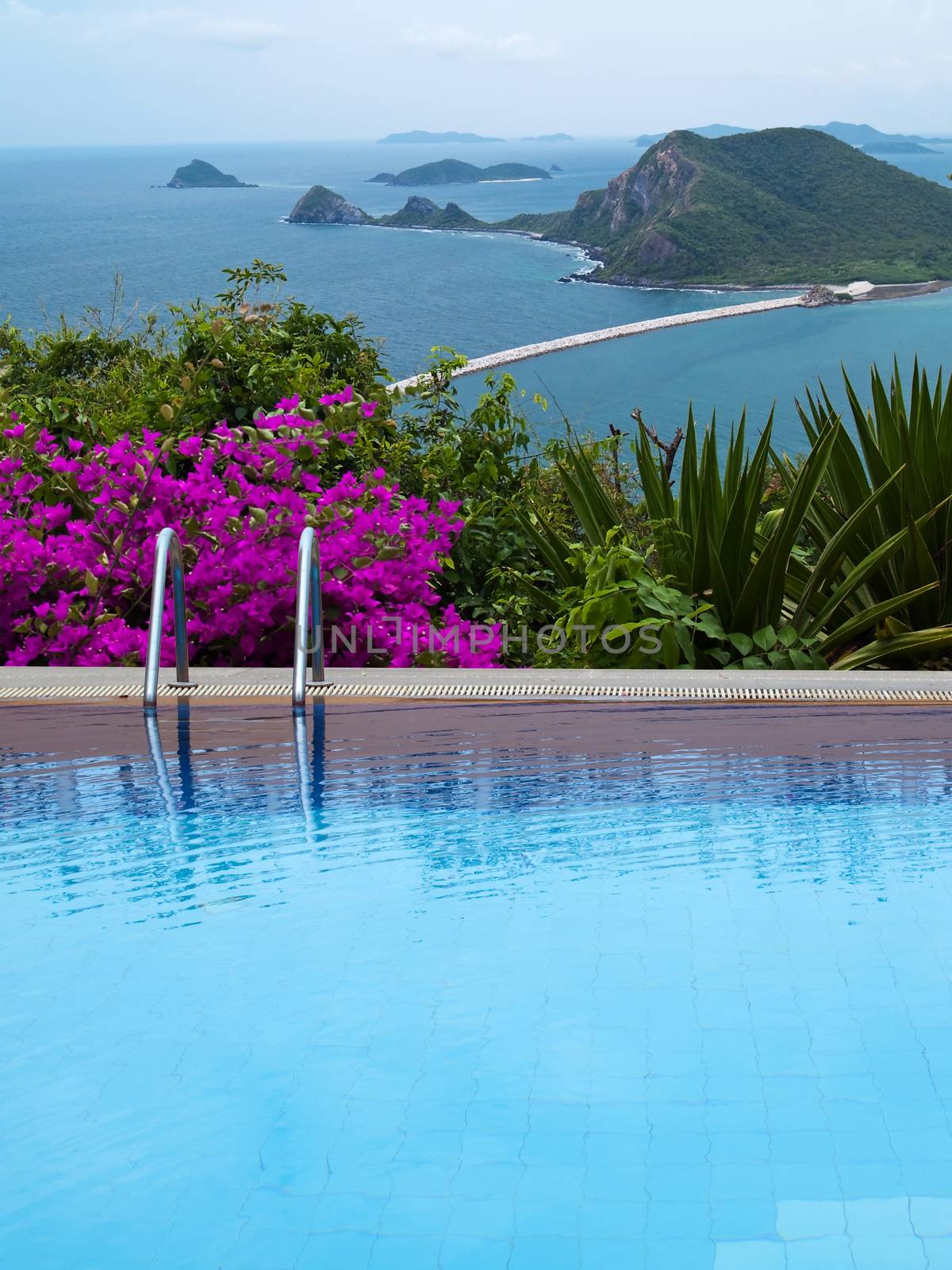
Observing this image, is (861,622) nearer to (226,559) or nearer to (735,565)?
(735,565)

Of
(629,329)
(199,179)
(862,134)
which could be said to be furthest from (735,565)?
(862,134)

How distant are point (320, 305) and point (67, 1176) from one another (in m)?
56.3

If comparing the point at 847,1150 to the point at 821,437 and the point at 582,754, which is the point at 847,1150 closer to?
the point at 582,754

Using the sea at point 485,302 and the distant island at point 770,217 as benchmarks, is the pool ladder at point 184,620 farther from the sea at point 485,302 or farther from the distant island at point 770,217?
the distant island at point 770,217

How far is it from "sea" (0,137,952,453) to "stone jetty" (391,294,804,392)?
0.63 m

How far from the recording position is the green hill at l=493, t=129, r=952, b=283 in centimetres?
6300

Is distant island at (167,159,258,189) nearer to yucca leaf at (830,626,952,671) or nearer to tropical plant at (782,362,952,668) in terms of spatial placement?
tropical plant at (782,362,952,668)

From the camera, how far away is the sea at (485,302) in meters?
38.0

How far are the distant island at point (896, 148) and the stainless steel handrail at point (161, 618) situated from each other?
176 metres

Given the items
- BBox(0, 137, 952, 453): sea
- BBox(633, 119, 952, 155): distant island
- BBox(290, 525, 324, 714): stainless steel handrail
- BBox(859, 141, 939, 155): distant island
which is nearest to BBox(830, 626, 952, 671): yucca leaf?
BBox(290, 525, 324, 714): stainless steel handrail

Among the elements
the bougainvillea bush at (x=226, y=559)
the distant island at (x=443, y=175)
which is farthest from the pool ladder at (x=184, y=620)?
the distant island at (x=443, y=175)

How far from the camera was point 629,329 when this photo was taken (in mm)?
48562

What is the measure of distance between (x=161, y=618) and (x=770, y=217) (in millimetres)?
68391

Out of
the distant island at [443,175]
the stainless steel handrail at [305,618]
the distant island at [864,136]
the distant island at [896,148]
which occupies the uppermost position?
the distant island at [864,136]
